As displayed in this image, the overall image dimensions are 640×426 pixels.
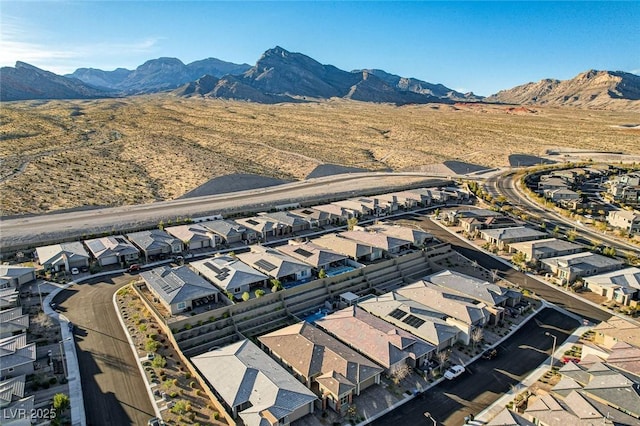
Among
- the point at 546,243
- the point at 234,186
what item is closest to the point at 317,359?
the point at 546,243

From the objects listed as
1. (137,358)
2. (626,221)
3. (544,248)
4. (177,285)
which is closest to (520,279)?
(544,248)

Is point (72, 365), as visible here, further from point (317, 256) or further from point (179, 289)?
point (317, 256)

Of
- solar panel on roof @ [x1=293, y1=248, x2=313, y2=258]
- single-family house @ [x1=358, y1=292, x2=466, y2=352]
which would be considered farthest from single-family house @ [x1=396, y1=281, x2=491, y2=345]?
solar panel on roof @ [x1=293, y1=248, x2=313, y2=258]

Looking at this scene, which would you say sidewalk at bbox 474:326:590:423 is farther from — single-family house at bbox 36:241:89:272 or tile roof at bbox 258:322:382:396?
single-family house at bbox 36:241:89:272

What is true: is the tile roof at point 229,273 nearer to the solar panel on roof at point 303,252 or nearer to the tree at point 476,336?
the solar panel on roof at point 303,252

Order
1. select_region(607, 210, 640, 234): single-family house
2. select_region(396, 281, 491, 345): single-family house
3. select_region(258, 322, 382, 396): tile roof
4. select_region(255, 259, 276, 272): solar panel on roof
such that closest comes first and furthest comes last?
1. select_region(258, 322, 382, 396): tile roof
2. select_region(396, 281, 491, 345): single-family house
3. select_region(255, 259, 276, 272): solar panel on roof
4. select_region(607, 210, 640, 234): single-family house

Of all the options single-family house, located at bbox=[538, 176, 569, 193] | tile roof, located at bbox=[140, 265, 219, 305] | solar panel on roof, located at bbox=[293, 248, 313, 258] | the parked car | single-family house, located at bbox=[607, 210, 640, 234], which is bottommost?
the parked car

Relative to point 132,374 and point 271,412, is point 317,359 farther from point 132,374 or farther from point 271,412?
point 132,374
